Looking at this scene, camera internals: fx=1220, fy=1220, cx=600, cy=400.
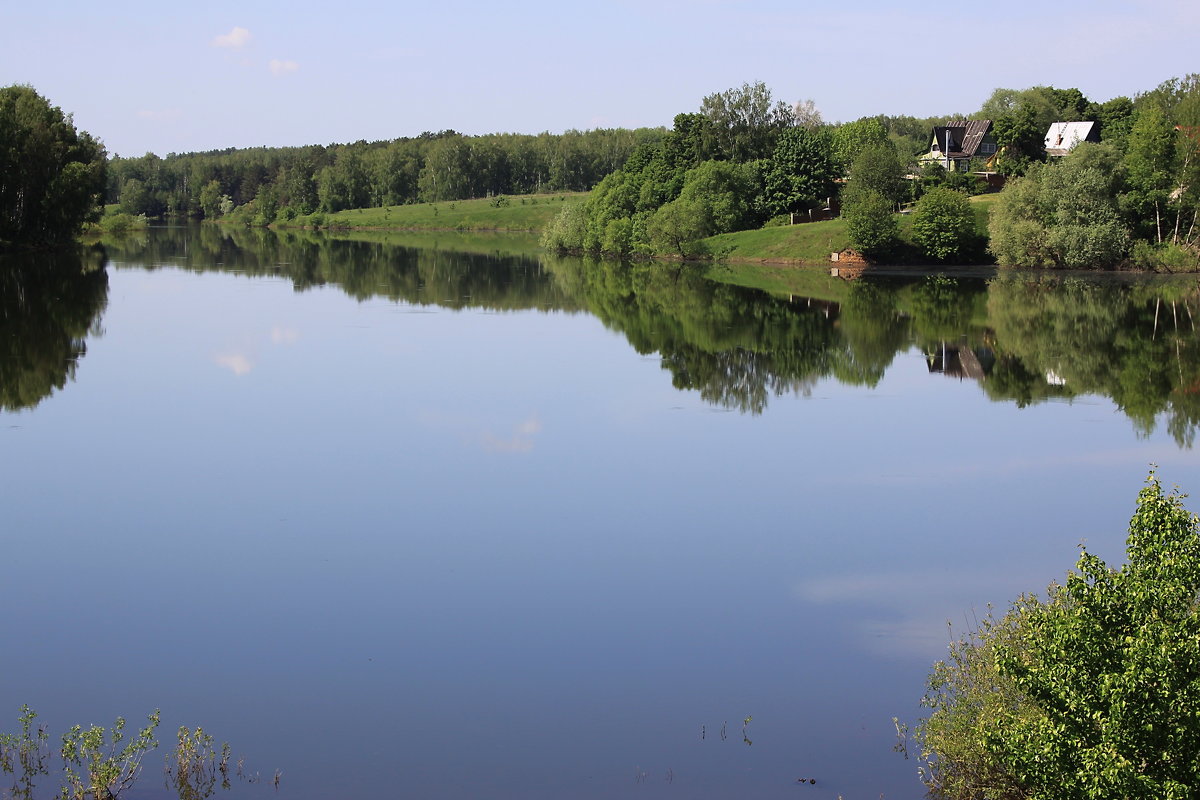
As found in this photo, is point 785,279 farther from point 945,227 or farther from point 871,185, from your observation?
point 871,185

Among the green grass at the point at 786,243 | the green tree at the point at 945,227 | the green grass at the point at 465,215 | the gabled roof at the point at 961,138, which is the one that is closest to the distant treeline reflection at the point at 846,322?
the green grass at the point at 786,243

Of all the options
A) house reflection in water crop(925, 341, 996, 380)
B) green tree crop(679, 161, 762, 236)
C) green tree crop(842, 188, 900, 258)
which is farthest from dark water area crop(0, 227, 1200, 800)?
green tree crop(679, 161, 762, 236)

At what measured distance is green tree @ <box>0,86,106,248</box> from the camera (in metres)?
74.8

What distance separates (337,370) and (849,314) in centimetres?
2318

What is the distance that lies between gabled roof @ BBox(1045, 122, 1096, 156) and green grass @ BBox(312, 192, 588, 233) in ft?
167

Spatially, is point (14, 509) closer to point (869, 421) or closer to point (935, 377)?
point (869, 421)

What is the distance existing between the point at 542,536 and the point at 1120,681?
11.0 m

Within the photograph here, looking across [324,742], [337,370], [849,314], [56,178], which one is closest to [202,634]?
[324,742]

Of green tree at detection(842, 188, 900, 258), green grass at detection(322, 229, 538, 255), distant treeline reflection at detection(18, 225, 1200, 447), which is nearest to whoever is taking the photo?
distant treeline reflection at detection(18, 225, 1200, 447)

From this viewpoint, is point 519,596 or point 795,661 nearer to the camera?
point 795,661

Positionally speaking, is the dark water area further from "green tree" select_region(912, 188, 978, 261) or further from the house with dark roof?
the house with dark roof

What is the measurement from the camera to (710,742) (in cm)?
1170

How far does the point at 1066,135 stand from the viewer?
94688 millimetres

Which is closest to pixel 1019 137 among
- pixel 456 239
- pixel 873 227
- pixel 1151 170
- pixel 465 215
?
pixel 1151 170
